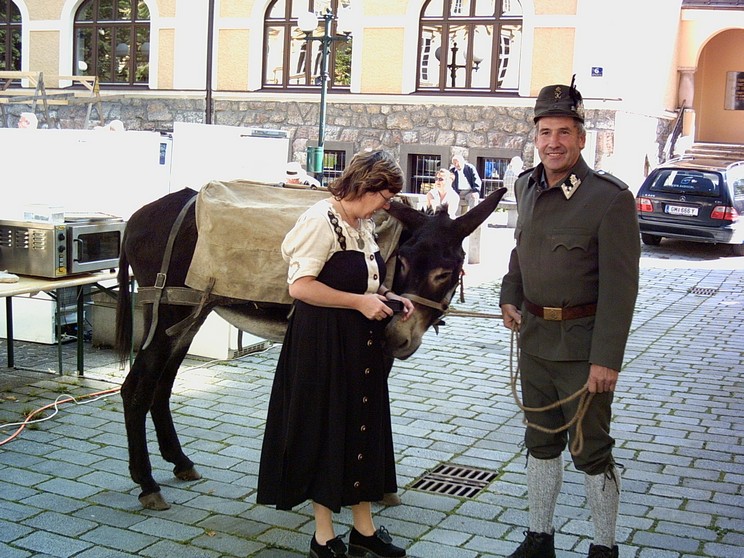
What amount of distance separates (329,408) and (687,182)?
50.6 feet

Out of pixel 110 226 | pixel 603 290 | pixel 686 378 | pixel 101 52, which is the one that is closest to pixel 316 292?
pixel 603 290

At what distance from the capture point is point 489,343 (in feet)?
31.9

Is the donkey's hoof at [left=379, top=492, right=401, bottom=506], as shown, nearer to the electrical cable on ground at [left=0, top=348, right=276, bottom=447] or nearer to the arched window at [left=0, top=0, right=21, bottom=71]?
the electrical cable on ground at [left=0, top=348, right=276, bottom=447]

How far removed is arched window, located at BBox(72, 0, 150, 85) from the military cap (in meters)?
23.9

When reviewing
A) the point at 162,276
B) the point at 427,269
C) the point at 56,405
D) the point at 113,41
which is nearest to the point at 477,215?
the point at 427,269

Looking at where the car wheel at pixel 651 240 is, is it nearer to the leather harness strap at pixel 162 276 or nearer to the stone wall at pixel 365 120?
the stone wall at pixel 365 120

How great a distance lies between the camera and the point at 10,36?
28266 millimetres

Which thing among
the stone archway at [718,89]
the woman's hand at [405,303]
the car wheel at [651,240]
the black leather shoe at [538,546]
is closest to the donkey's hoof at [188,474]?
the woman's hand at [405,303]

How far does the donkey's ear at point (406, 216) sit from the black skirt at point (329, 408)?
0.80 meters

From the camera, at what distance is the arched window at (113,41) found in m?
26.5

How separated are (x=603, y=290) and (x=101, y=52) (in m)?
25.7

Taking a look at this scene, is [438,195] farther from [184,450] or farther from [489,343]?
[184,450]

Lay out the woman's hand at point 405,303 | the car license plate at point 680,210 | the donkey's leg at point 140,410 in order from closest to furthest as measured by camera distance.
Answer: the woman's hand at point 405,303, the donkey's leg at point 140,410, the car license plate at point 680,210

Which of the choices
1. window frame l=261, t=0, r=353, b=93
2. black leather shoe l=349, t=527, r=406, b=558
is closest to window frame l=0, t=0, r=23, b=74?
window frame l=261, t=0, r=353, b=93
